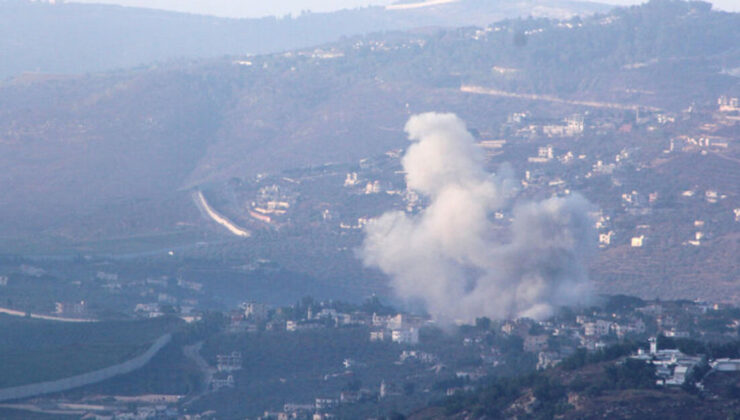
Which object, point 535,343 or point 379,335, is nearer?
point 535,343

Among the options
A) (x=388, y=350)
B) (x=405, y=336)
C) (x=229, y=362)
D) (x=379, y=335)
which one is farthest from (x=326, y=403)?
(x=379, y=335)

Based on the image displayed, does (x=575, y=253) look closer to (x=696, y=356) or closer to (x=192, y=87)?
(x=696, y=356)

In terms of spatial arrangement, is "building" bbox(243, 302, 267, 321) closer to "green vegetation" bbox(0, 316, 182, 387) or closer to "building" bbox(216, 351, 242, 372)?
"green vegetation" bbox(0, 316, 182, 387)

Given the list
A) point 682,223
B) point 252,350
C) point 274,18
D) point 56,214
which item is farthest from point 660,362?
point 274,18

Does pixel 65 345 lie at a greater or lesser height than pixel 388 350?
greater

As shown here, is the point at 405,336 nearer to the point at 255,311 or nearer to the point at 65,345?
the point at 255,311

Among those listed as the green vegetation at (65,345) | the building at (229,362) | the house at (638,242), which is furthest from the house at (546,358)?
the house at (638,242)
